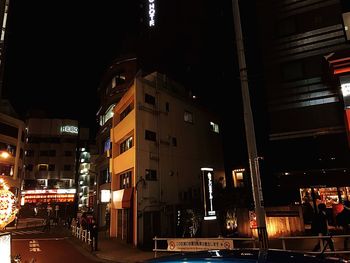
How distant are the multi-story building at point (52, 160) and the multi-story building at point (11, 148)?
16562 mm

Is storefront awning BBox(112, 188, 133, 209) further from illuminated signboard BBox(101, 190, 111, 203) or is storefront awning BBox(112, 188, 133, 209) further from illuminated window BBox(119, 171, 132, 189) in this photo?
illuminated signboard BBox(101, 190, 111, 203)

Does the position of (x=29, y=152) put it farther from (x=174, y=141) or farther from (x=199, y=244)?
(x=199, y=244)

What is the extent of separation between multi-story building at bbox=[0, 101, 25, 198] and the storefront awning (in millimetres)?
30535

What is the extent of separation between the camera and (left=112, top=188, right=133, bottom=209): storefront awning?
2371 cm

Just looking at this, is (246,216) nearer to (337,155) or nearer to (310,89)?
(337,155)

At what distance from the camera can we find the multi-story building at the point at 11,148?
5097 centimetres

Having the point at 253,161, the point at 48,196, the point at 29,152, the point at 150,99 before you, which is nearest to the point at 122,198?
the point at 150,99

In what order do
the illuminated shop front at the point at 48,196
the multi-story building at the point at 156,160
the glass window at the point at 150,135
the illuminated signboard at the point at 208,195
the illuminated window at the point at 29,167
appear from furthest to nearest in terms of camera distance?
the illuminated window at the point at 29,167, the illuminated shop front at the point at 48,196, the glass window at the point at 150,135, the multi-story building at the point at 156,160, the illuminated signboard at the point at 208,195

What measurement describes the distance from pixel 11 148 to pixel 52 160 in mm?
21650

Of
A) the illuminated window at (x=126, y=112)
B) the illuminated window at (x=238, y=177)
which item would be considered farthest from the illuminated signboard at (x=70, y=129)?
the illuminated window at (x=238, y=177)

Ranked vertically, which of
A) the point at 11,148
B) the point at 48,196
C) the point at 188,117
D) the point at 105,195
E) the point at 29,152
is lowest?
the point at 105,195

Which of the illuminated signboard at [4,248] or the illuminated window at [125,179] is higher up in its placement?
the illuminated window at [125,179]

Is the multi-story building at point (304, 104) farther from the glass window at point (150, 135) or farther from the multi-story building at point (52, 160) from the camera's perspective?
the multi-story building at point (52, 160)

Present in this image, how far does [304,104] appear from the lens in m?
20.9
